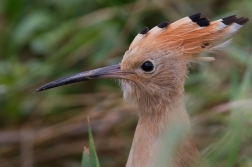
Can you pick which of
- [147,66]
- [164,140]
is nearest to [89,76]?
[147,66]

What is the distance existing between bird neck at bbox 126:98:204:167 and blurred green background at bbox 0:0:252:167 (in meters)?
0.72

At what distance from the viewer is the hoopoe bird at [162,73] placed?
214 cm

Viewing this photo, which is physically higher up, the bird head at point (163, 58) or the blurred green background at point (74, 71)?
the blurred green background at point (74, 71)

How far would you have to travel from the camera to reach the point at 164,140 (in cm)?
209

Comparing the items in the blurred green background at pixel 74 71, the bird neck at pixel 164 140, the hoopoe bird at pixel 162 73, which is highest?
the blurred green background at pixel 74 71

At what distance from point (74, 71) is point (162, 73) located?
129cm

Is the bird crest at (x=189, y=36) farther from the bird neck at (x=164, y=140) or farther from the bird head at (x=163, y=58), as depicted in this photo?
the bird neck at (x=164, y=140)

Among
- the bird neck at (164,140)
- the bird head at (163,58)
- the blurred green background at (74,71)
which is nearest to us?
the bird neck at (164,140)

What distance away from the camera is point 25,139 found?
3.27 m

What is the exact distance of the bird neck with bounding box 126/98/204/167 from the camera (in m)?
2.05

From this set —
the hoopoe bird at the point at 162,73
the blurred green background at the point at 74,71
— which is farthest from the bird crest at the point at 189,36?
the blurred green background at the point at 74,71

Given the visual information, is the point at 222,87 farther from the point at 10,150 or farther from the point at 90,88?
the point at 10,150

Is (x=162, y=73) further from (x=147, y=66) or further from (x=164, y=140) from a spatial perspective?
(x=164, y=140)

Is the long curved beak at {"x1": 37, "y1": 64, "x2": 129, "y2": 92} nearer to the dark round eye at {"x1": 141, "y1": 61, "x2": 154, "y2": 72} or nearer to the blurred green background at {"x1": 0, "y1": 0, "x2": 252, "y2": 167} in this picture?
the dark round eye at {"x1": 141, "y1": 61, "x2": 154, "y2": 72}
